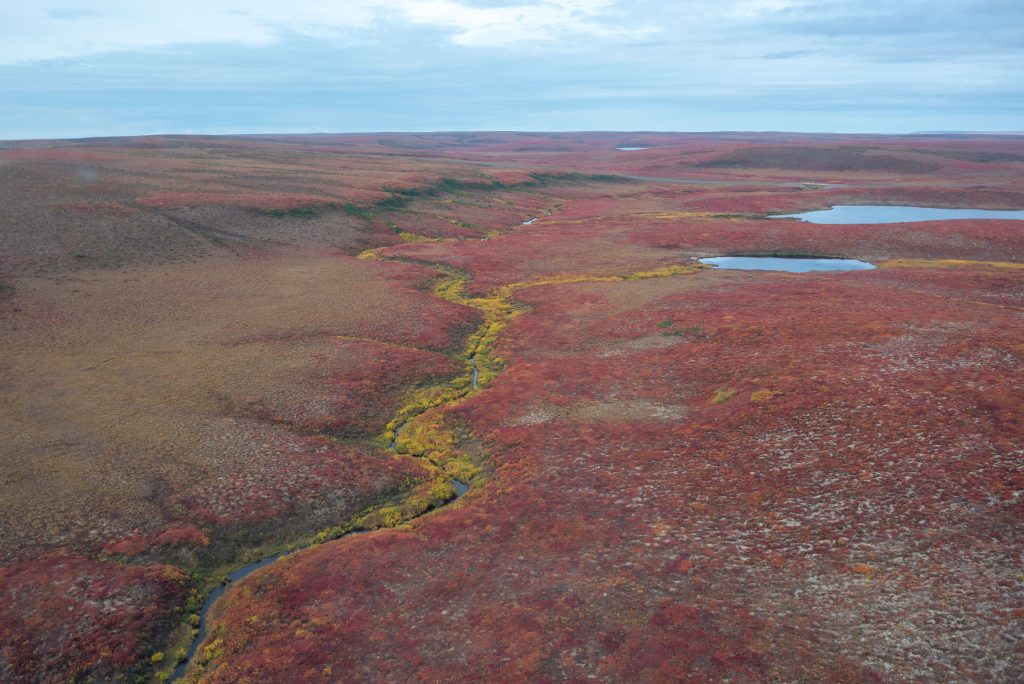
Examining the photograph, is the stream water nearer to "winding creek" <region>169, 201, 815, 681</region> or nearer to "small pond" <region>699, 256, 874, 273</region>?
"winding creek" <region>169, 201, 815, 681</region>

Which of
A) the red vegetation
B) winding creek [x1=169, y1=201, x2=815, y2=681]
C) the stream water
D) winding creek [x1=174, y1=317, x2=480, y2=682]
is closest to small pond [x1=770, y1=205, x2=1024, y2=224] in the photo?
winding creek [x1=169, y1=201, x2=815, y2=681]

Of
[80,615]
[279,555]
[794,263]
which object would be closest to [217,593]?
[279,555]

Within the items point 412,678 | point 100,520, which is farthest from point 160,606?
point 412,678

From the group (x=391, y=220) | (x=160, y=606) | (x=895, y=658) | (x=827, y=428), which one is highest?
(x=391, y=220)

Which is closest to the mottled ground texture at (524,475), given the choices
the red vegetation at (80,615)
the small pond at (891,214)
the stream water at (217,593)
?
the red vegetation at (80,615)

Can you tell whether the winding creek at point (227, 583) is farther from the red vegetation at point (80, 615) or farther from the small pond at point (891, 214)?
the small pond at point (891, 214)

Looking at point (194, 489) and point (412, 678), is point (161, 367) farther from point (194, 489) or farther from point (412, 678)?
point (412, 678)
